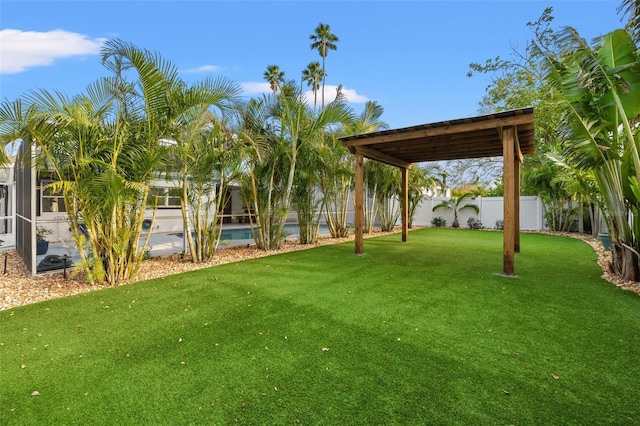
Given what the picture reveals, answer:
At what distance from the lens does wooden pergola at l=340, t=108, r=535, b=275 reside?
4.93 m

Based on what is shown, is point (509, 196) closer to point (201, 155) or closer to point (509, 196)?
point (509, 196)

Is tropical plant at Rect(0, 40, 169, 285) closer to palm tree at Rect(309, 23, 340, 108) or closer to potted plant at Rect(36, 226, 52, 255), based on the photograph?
potted plant at Rect(36, 226, 52, 255)

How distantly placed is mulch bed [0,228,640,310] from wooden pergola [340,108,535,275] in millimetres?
1810

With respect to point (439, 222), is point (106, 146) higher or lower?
higher

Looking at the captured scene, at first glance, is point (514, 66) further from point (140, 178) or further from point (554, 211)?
point (140, 178)

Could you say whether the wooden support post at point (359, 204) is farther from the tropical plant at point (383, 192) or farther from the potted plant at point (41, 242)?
the potted plant at point (41, 242)

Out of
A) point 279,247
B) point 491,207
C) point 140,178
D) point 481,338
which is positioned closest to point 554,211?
point 491,207

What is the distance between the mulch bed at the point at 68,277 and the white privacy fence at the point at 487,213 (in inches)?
231

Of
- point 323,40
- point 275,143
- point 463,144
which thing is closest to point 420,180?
point 463,144

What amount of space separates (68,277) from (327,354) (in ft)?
15.1

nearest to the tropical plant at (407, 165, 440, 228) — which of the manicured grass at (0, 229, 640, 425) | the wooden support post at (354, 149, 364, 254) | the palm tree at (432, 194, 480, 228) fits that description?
the palm tree at (432, 194, 480, 228)

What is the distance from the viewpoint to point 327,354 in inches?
95.7

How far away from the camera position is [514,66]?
44.9 feet

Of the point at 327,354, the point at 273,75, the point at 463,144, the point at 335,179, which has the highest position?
the point at 273,75
